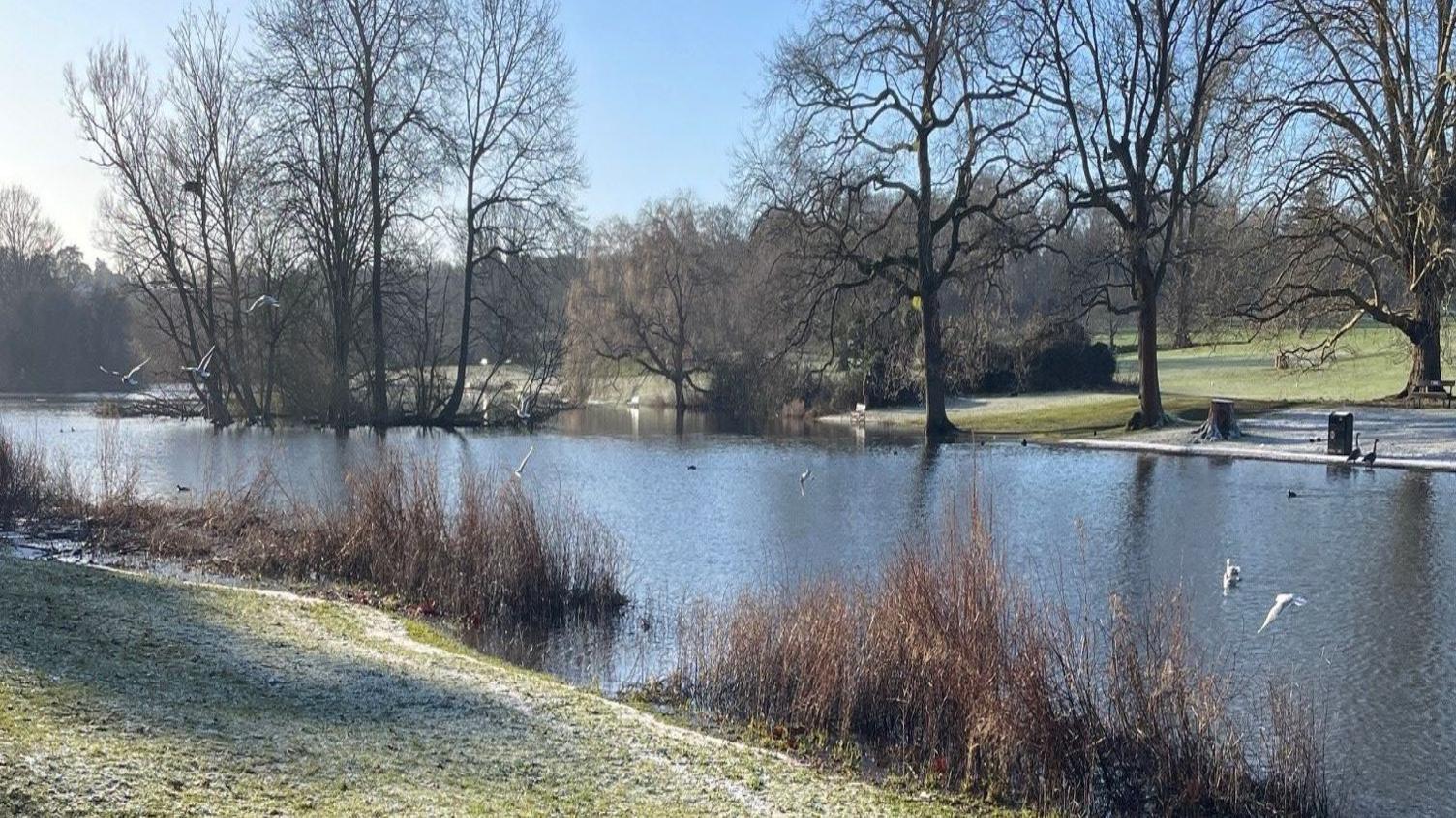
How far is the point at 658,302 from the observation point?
179 ft

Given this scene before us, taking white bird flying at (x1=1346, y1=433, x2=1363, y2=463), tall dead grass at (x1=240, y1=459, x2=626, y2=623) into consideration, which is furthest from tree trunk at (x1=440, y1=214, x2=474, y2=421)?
white bird flying at (x1=1346, y1=433, x2=1363, y2=463)

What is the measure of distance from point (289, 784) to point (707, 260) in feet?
165

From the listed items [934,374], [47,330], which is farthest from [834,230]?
[47,330]

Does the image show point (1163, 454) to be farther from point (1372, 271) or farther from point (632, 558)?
point (632, 558)

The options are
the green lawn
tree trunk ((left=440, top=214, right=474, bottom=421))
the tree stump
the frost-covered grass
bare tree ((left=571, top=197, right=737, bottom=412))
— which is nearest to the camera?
the frost-covered grass

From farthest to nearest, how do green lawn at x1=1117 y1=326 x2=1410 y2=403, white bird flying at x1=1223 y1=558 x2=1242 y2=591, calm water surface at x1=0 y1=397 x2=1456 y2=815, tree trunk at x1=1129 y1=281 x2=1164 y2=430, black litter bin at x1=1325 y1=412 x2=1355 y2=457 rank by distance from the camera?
1. green lawn at x1=1117 y1=326 x2=1410 y2=403
2. tree trunk at x1=1129 y1=281 x2=1164 y2=430
3. black litter bin at x1=1325 y1=412 x2=1355 y2=457
4. white bird flying at x1=1223 y1=558 x2=1242 y2=591
5. calm water surface at x1=0 y1=397 x2=1456 y2=815

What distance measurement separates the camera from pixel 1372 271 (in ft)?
104

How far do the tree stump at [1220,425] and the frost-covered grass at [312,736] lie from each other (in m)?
24.7

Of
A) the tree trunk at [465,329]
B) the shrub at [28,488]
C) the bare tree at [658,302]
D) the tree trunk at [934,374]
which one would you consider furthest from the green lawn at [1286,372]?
the shrub at [28,488]

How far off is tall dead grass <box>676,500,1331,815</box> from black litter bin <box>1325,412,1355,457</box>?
64.7 feet

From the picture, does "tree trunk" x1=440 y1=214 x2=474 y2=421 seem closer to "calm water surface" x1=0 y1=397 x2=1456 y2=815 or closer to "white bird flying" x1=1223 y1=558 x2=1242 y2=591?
"calm water surface" x1=0 y1=397 x2=1456 y2=815

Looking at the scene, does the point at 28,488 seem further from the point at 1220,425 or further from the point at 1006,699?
the point at 1220,425

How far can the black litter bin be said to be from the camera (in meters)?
26.7

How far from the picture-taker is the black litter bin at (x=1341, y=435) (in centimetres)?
2666
